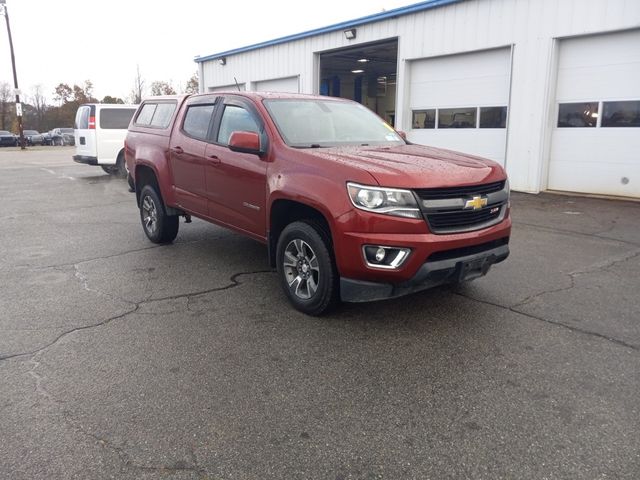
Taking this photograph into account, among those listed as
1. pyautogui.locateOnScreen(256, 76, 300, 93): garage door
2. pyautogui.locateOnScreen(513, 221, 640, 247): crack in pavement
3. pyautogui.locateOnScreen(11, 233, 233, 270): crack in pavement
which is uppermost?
pyautogui.locateOnScreen(256, 76, 300, 93): garage door

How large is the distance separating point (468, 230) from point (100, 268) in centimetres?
415

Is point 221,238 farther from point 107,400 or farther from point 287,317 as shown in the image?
point 107,400

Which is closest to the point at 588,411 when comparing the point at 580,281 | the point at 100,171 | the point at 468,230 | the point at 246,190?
the point at 468,230

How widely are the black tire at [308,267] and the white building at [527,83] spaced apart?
8.62 meters

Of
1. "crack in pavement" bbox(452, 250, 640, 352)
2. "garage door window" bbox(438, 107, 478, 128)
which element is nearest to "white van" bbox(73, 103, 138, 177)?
"garage door window" bbox(438, 107, 478, 128)

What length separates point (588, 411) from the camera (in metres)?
2.98

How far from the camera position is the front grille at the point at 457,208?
3.85 m

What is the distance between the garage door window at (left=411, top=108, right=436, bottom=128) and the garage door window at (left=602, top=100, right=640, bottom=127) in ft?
14.1

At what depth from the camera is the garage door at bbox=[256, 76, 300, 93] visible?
58.4 ft

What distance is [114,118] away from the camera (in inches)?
610

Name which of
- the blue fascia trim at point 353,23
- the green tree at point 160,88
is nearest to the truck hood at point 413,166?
the blue fascia trim at point 353,23

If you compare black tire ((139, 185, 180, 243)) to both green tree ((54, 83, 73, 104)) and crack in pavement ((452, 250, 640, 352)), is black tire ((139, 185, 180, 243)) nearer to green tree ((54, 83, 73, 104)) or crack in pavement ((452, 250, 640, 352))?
crack in pavement ((452, 250, 640, 352))

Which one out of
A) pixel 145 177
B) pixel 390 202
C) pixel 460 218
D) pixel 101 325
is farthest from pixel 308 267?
pixel 145 177

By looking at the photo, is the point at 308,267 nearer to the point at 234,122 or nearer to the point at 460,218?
the point at 460,218
